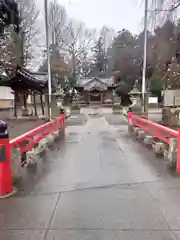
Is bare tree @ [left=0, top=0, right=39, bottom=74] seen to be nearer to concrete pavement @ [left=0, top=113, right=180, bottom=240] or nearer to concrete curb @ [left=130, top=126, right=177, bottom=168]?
concrete curb @ [left=130, top=126, right=177, bottom=168]

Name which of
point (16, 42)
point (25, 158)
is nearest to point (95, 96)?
point (16, 42)

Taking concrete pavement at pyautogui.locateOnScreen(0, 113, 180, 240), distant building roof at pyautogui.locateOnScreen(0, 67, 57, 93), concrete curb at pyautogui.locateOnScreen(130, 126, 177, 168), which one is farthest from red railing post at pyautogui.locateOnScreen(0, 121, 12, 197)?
distant building roof at pyautogui.locateOnScreen(0, 67, 57, 93)

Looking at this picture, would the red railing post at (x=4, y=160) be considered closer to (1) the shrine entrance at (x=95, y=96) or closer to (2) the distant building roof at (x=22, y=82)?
(2) the distant building roof at (x=22, y=82)

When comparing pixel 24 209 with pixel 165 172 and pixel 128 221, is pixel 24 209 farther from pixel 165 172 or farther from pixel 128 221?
pixel 165 172

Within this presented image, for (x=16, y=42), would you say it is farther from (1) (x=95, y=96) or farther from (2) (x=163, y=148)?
(1) (x=95, y=96)

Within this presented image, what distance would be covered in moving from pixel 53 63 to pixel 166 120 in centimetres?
3101

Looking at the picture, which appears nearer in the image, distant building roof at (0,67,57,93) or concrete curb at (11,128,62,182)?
concrete curb at (11,128,62,182)

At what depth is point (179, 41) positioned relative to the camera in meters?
12.0

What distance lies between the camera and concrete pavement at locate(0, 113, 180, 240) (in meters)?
2.99

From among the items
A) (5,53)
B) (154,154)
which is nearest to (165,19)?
(154,154)

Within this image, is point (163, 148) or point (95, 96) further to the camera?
point (95, 96)

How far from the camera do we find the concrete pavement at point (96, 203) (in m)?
2.99

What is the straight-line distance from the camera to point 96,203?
3814 millimetres

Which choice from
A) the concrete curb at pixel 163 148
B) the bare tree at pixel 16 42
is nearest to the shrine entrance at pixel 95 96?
the bare tree at pixel 16 42
